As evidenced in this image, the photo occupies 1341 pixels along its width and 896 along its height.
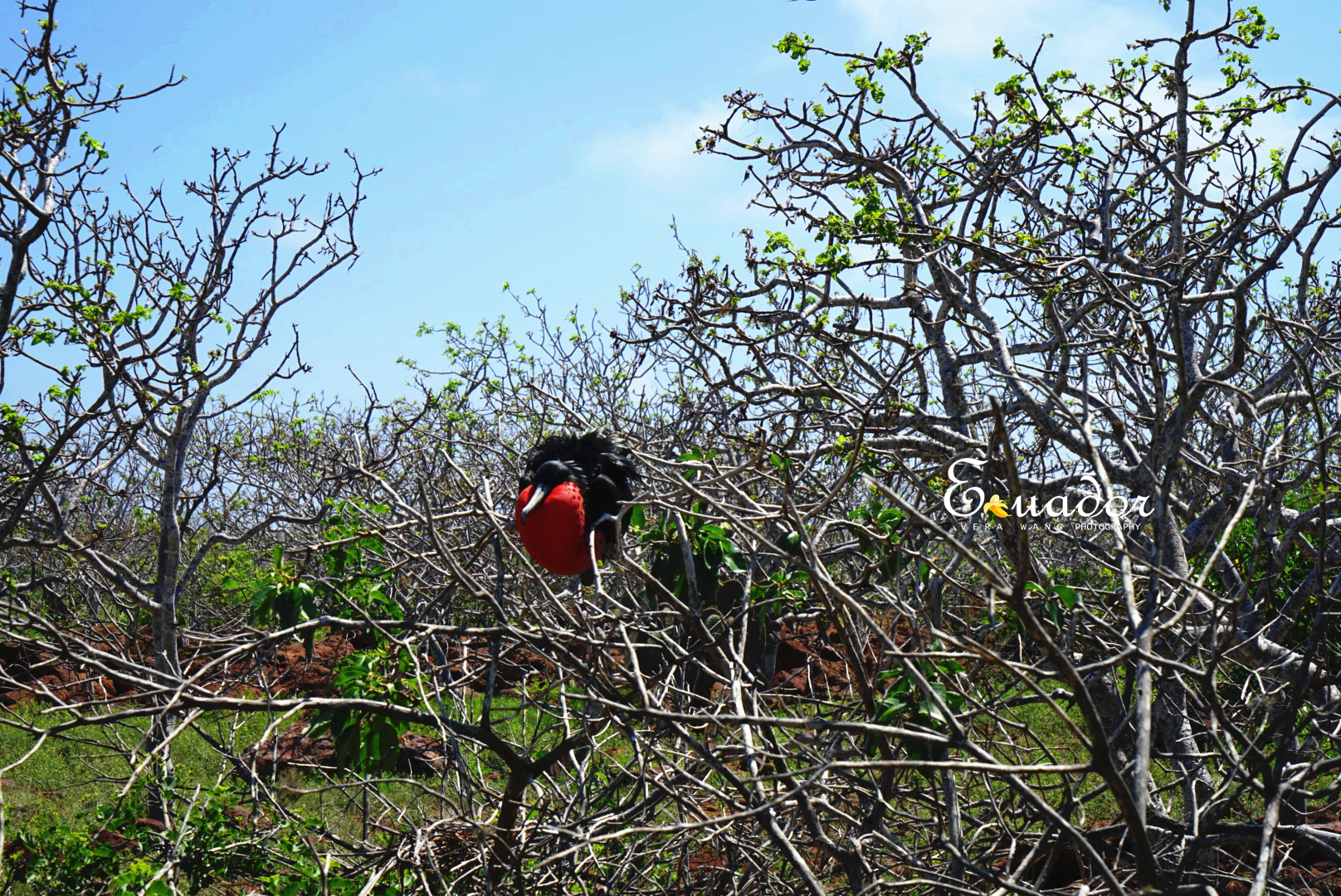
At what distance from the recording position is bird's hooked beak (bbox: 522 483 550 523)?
2.21m

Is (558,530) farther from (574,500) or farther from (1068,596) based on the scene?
(1068,596)

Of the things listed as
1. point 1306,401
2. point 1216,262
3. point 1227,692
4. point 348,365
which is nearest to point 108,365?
point 348,365

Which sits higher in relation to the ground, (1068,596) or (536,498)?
(536,498)

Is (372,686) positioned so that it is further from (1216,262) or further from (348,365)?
(1216,262)

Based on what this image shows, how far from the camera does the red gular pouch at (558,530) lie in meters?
2.21

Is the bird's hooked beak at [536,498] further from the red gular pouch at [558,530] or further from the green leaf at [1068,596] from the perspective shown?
the green leaf at [1068,596]

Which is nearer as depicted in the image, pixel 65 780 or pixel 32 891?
pixel 32 891

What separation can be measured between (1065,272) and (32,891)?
14.6 feet

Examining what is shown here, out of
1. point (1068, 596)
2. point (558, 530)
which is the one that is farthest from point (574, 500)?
point (1068, 596)

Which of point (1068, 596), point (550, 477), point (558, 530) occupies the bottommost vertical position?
point (1068, 596)

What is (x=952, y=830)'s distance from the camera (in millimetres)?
2080

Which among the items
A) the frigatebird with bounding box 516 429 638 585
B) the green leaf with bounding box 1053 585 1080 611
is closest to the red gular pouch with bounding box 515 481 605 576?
the frigatebird with bounding box 516 429 638 585

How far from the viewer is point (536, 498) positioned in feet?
7.32

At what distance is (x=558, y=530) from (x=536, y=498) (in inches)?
3.6
